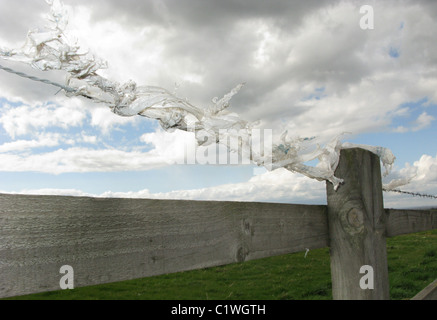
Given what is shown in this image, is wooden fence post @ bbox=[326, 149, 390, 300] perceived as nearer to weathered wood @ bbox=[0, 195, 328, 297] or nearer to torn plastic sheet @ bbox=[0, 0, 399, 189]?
torn plastic sheet @ bbox=[0, 0, 399, 189]

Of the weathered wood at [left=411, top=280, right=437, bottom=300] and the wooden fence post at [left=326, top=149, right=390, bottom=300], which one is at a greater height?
the wooden fence post at [left=326, top=149, right=390, bottom=300]

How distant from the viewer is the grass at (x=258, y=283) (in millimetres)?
4258

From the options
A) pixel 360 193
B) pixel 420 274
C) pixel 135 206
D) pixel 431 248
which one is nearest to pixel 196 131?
pixel 135 206

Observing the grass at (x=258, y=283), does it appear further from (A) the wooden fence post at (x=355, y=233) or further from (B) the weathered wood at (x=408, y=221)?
(A) the wooden fence post at (x=355, y=233)

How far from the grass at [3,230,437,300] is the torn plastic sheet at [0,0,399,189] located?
10.5ft

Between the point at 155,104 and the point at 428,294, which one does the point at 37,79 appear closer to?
the point at 155,104

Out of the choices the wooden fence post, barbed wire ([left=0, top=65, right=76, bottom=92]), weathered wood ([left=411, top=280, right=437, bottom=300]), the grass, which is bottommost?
the grass

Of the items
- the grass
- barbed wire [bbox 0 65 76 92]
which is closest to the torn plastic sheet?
barbed wire [bbox 0 65 76 92]

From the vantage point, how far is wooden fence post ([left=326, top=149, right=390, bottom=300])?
5.05 feet

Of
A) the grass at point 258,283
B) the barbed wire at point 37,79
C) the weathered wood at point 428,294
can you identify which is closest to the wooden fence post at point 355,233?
the weathered wood at point 428,294

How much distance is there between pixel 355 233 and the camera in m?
1.56

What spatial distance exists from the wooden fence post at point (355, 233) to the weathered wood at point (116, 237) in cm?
42
